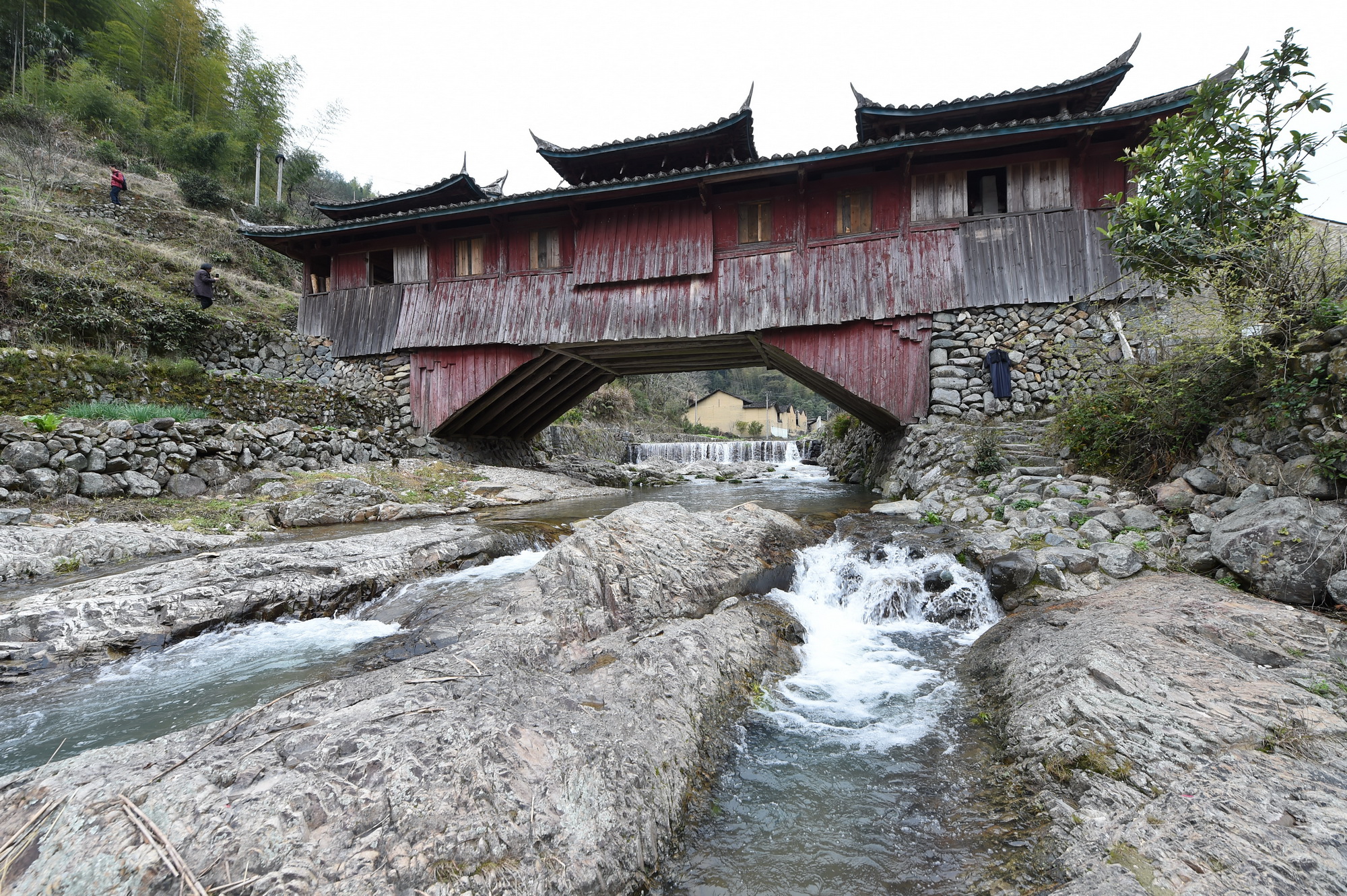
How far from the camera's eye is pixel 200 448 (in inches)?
360

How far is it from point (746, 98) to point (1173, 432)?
11053mm

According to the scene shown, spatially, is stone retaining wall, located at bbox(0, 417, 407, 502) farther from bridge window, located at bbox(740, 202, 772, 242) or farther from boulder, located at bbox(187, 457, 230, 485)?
bridge window, located at bbox(740, 202, 772, 242)

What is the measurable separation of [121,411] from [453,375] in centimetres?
613

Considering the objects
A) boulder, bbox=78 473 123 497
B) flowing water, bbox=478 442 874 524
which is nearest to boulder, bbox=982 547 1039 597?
flowing water, bbox=478 442 874 524

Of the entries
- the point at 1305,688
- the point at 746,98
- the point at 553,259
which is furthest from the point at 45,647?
the point at 746,98

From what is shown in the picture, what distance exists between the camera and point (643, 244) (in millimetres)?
12430

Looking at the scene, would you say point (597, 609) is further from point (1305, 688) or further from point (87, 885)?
point (1305, 688)

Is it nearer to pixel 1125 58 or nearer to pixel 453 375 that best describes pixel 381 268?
pixel 453 375

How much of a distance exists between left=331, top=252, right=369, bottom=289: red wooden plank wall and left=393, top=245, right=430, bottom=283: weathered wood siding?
1.16 metres

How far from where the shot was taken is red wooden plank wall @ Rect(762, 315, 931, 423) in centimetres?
1093

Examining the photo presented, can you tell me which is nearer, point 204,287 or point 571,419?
point 204,287

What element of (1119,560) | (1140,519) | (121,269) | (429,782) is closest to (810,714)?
(429,782)

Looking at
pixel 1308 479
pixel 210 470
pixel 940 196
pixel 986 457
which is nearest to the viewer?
pixel 1308 479

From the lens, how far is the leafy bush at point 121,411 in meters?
8.56
